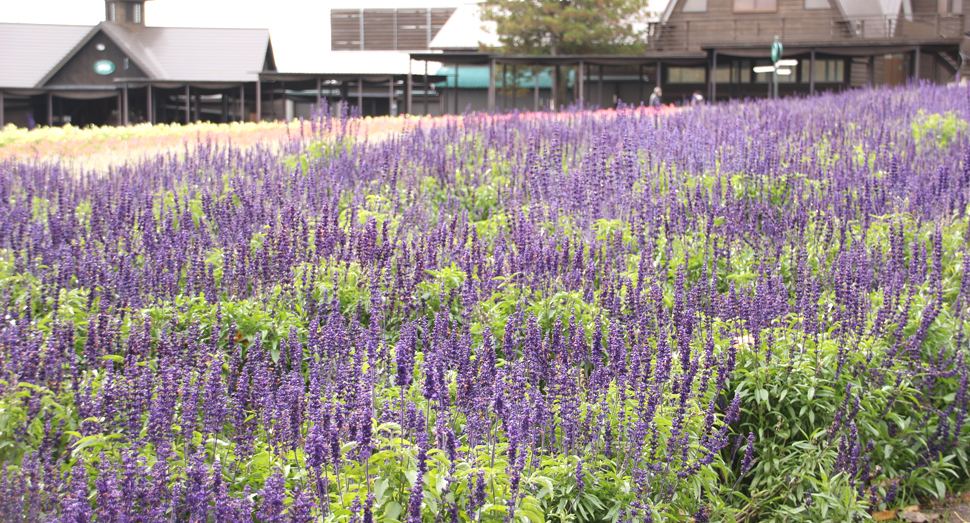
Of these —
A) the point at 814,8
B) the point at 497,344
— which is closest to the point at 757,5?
the point at 814,8

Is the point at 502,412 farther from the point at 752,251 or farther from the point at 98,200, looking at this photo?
the point at 98,200

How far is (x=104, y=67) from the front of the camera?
1580 inches

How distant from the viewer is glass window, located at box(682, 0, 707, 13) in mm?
35444

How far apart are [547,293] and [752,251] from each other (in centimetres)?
218

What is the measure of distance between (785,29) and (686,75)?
490 cm

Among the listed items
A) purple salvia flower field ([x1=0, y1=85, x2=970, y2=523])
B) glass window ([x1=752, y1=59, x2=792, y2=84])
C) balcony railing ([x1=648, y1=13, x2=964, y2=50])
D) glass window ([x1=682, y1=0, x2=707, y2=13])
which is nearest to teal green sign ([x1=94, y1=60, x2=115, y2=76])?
balcony railing ([x1=648, y1=13, x2=964, y2=50])

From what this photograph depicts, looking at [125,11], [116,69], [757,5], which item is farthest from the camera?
[125,11]

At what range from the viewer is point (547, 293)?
5020 millimetres

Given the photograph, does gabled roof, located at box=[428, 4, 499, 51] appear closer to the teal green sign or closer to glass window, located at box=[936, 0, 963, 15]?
the teal green sign

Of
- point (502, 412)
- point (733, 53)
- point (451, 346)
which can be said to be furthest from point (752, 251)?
point (733, 53)

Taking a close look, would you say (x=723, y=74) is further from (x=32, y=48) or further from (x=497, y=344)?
(x=32, y=48)

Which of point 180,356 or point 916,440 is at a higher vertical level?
point 180,356

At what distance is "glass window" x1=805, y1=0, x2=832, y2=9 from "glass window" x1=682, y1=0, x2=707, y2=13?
4.58 m

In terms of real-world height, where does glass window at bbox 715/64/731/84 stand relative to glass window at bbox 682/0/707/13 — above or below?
below
